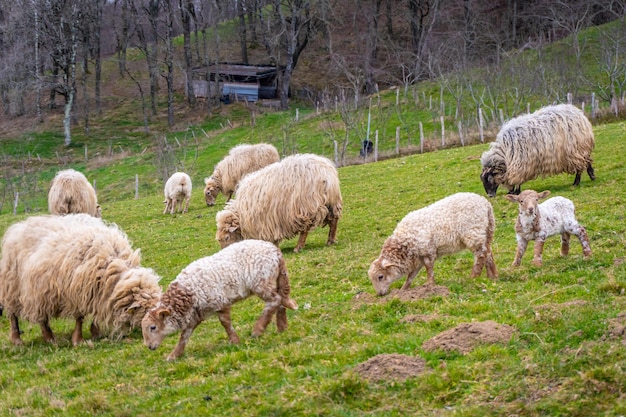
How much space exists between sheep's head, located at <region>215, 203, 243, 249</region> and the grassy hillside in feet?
8.84

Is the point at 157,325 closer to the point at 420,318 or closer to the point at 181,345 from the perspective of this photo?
the point at 181,345

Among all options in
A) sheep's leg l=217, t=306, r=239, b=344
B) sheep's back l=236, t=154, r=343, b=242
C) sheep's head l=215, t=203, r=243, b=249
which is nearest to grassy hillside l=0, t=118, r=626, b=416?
sheep's leg l=217, t=306, r=239, b=344

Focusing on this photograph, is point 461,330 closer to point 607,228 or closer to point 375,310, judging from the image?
point 375,310

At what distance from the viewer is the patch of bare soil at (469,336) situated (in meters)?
7.21

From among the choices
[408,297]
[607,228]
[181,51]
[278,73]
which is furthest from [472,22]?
[408,297]

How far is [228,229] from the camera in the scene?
52.0ft

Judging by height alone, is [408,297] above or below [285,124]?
below

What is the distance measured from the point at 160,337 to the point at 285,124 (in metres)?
40.7

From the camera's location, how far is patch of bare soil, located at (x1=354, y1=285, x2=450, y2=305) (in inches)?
375

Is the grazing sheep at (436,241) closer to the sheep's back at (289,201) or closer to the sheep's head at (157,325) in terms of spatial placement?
the sheep's head at (157,325)

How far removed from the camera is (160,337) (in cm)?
847

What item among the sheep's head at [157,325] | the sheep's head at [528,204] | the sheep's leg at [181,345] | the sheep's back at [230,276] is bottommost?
the sheep's leg at [181,345]

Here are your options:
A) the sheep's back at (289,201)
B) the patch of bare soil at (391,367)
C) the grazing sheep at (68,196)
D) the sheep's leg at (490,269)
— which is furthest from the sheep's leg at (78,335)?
the grazing sheep at (68,196)

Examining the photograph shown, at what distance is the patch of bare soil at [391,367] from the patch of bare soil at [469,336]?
0.37 metres
